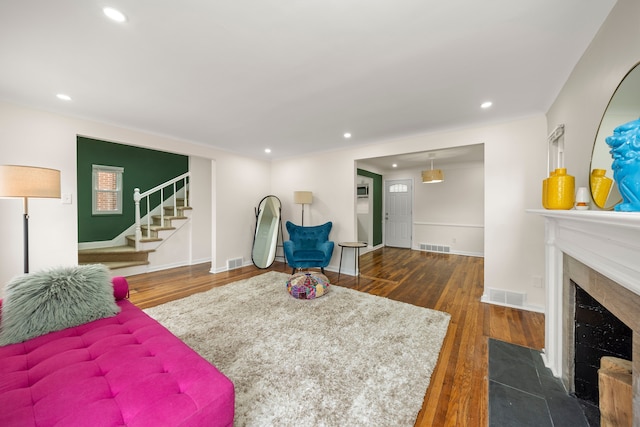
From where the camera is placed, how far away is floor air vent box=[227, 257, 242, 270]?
4621 millimetres

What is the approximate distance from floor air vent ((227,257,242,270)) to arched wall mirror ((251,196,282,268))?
0.26 metres

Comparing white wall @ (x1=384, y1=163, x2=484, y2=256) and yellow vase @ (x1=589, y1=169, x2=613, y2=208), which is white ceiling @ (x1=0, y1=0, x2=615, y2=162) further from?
white wall @ (x1=384, y1=163, x2=484, y2=256)

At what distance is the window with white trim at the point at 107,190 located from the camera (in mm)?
4777

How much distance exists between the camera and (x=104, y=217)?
4867mm

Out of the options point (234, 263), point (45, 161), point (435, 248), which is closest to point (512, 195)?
point (435, 248)

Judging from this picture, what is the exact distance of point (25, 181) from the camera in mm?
1908

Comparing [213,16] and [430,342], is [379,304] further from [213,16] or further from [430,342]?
[213,16]

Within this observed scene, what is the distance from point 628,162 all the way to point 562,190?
839 millimetres

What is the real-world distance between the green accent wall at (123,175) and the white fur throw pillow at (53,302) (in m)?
4.07

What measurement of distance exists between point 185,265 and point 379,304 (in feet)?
13.6

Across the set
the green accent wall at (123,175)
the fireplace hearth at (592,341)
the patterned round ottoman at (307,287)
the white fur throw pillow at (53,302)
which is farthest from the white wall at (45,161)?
the fireplace hearth at (592,341)

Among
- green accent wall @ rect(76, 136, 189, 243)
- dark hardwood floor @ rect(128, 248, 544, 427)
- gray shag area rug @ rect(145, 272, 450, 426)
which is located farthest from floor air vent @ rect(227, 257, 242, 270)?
green accent wall @ rect(76, 136, 189, 243)

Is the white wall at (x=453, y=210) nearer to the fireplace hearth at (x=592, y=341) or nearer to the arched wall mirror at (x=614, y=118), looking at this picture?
the fireplace hearth at (x=592, y=341)

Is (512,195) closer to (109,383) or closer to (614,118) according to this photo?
(614,118)
